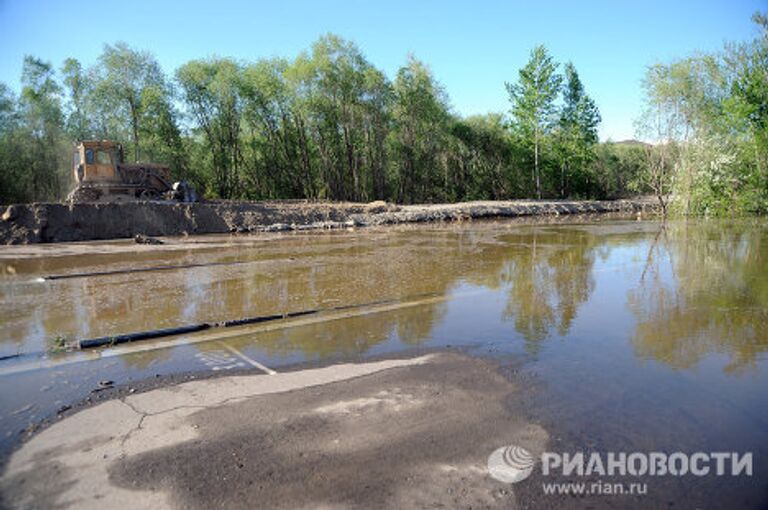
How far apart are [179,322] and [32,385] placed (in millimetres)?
2653

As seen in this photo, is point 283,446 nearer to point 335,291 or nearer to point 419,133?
point 335,291

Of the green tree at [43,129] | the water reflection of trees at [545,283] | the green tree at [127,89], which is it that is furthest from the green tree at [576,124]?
the green tree at [43,129]

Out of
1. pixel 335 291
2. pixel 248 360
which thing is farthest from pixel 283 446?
pixel 335 291

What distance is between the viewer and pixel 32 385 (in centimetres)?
549

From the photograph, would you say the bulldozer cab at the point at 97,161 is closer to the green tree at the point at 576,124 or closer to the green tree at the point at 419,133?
the green tree at the point at 419,133

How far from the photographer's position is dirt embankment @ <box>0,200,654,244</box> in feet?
72.1

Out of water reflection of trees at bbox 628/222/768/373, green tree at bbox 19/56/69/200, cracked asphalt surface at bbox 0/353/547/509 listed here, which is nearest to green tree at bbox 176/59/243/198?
green tree at bbox 19/56/69/200

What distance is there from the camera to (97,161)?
24.3 meters

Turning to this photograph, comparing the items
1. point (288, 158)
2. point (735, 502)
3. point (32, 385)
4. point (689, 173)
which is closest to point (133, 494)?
point (32, 385)

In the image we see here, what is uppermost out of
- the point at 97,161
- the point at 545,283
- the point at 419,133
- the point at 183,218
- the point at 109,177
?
the point at 419,133

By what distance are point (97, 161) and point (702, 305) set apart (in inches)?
1042

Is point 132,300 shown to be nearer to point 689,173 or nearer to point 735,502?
point 735,502

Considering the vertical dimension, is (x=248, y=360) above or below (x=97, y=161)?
below

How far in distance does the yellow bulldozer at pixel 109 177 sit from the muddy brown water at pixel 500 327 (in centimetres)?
923
